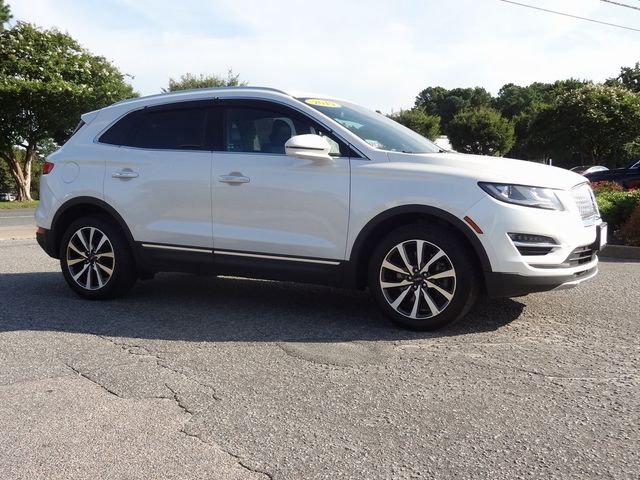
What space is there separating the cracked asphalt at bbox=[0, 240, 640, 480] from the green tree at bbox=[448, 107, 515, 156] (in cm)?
6119

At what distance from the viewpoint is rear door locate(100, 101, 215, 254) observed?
5523mm

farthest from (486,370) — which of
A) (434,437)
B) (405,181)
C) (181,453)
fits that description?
(181,453)

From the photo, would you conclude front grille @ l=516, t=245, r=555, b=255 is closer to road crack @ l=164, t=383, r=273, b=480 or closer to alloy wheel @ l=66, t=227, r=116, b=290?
road crack @ l=164, t=383, r=273, b=480

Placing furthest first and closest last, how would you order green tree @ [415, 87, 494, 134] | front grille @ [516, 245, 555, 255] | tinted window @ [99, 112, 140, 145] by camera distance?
green tree @ [415, 87, 494, 134], tinted window @ [99, 112, 140, 145], front grille @ [516, 245, 555, 255]

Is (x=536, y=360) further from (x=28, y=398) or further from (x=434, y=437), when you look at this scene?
(x=28, y=398)

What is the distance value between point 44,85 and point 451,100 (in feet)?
265

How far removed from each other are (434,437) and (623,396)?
1191mm

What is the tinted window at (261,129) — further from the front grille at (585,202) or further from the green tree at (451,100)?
the green tree at (451,100)

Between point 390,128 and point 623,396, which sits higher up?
point 390,128

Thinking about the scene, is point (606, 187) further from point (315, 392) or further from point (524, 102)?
point (524, 102)

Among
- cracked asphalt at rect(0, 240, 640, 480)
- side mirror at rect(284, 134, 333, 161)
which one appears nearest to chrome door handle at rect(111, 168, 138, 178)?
cracked asphalt at rect(0, 240, 640, 480)

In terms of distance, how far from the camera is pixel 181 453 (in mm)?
2908

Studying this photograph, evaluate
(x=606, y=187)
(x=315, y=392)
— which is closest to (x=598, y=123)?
(x=606, y=187)

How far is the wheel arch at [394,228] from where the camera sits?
4609 mm
